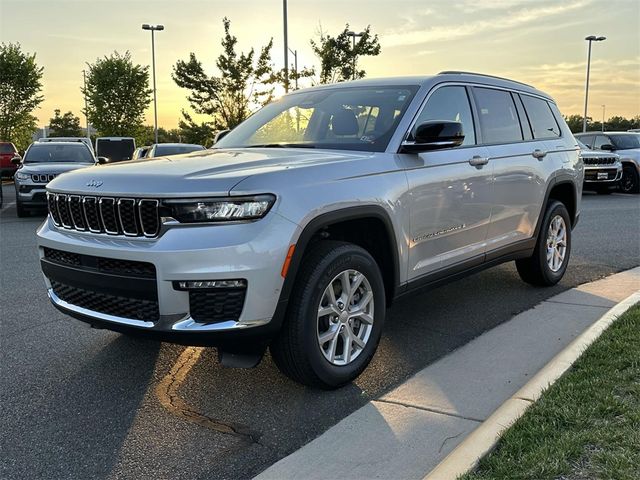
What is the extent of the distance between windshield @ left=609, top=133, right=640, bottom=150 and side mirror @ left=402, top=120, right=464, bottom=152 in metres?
16.7

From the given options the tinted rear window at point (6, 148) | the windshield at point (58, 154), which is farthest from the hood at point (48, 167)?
the tinted rear window at point (6, 148)

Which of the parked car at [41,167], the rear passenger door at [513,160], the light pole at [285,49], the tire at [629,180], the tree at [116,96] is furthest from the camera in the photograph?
the tree at [116,96]

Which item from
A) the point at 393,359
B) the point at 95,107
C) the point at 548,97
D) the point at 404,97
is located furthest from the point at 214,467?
the point at 95,107

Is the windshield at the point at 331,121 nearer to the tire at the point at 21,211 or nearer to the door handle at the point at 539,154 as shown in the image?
the door handle at the point at 539,154

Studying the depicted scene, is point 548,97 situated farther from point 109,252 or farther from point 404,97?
point 109,252

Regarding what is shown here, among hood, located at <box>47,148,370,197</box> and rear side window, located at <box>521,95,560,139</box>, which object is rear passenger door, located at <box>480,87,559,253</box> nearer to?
rear side window, located at <box>521,95,560,139</box>

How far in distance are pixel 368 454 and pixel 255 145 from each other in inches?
99.5

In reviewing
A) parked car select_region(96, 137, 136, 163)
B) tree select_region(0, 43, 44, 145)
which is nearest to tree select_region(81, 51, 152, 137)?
tree select_region(0, 43, 44, 145)

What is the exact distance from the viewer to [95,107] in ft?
147

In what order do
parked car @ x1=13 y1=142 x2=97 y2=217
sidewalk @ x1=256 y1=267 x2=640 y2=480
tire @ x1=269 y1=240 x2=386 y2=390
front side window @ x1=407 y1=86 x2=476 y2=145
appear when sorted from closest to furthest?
sidewalk @ x1=256 y1=267 x2=640 y2=480
tire @ x1=269 y1=240 x2=386 y2=390
front side window @ x1=407 y1=86 x2=476 y2=145
parked car @ x1=13 y1=142 x2=97 y2=217

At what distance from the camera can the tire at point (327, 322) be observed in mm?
3361

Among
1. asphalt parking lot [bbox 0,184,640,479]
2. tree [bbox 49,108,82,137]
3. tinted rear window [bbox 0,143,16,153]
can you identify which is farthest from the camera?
tree [bbox 49,108,82,137]

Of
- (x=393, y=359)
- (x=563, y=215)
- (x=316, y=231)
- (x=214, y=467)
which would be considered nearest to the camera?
(x=214, y=467)

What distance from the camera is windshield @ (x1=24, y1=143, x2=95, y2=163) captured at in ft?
46.3
